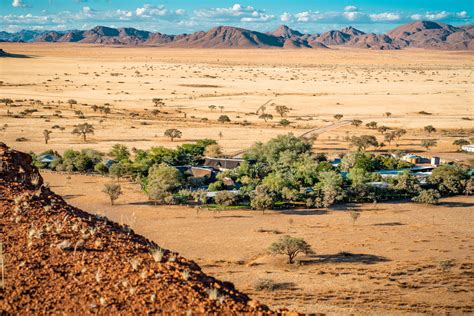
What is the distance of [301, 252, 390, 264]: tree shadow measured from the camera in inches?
877

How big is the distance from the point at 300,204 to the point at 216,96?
62494 mm

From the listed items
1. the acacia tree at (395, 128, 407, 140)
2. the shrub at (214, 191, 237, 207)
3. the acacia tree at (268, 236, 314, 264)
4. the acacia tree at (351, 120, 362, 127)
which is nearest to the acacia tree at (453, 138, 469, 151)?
the acacia tree at (395, 128, 407, 140)

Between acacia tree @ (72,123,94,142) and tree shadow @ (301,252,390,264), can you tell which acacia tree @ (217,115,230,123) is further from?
tree shadow @ (301,252,390,264)

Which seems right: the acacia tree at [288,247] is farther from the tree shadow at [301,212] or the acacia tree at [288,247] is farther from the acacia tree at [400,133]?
the acacia tree at [400,133]

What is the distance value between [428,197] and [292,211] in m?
9.20

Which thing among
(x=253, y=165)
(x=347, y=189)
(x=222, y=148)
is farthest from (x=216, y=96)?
(x=347, y=189)

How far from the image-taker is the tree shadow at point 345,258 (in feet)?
73.0

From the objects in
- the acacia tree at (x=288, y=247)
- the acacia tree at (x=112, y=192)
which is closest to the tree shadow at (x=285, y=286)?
the acacia tree at (x=288, y=247)

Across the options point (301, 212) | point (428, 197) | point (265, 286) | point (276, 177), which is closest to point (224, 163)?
point (276, 177)

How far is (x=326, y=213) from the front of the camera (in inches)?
1207

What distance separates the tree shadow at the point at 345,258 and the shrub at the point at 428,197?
1175 centimetres

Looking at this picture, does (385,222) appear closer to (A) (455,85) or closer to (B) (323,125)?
(B) (323,125)

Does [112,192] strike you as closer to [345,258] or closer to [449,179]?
[345,258]

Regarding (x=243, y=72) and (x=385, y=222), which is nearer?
(x=385, y=222)
